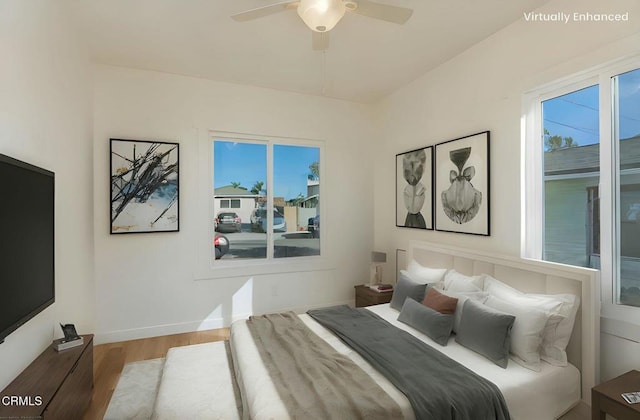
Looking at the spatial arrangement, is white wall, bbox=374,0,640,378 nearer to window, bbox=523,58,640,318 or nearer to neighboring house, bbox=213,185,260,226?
window, bbox=523,58,640,318

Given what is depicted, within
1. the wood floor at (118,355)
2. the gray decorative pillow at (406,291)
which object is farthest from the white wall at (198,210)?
the gray decorative pillow at (406,291)

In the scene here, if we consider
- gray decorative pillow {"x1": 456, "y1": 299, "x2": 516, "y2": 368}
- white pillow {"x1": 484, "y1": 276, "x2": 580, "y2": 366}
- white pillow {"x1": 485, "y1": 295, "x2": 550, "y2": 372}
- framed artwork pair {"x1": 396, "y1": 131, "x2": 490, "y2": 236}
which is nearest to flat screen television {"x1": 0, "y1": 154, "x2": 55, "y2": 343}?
gray decorative pillow {"x1": 456, "y1": 299, "x2": 516, "y2": 368}

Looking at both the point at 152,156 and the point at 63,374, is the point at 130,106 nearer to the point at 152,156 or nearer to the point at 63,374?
the point at 152,156

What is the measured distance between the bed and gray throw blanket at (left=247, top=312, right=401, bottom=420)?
53 mm

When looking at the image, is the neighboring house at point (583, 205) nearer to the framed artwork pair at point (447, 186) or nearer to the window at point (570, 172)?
the window at point (570, 172)

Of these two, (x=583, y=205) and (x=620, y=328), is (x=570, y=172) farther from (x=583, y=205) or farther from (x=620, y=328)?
(x=620, y=328)

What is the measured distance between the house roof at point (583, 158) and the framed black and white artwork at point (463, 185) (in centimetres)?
48

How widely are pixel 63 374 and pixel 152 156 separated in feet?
7.50

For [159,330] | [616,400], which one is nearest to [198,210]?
[159,330]

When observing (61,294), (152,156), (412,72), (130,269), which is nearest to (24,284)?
(61,294)

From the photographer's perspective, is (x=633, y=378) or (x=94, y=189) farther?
(x=94, y=189)

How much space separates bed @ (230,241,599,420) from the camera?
1.68 metres

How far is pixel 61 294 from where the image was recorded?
7.81ft

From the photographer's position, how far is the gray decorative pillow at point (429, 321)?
2289 millimetres
